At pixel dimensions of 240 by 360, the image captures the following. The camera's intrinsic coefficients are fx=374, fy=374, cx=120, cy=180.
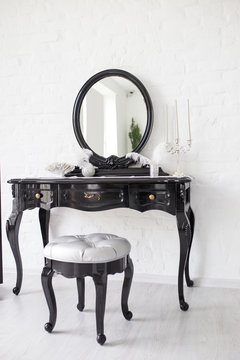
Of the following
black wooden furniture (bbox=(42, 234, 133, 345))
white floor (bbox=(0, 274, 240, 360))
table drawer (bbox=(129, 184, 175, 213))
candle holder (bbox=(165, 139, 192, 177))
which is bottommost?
white floor (bbox=(0, 274, 240, 360))

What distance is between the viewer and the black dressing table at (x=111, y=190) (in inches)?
92.6

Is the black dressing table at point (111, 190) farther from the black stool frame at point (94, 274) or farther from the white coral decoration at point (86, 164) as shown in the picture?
the black stool frame at point (94, 274)

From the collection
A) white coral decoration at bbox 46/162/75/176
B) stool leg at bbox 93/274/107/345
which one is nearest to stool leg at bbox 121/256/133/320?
stool leg at bbox 93/274/107/345

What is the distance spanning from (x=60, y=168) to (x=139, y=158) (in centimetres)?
60

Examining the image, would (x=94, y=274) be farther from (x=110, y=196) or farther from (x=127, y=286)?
(x=110, y=196)

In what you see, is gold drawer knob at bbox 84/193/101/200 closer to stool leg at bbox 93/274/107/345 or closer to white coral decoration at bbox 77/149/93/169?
white coral decoration at bbox 77/149/93/169

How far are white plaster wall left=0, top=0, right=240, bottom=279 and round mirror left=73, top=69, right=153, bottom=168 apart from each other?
3.5 inches

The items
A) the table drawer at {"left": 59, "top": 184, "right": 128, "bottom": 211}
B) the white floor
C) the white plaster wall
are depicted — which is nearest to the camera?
the white floor

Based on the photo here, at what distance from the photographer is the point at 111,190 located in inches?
96.5

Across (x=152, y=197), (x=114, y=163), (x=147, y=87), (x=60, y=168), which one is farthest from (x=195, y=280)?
(x=147, y=87)

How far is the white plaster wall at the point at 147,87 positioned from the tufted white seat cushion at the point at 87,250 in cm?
96

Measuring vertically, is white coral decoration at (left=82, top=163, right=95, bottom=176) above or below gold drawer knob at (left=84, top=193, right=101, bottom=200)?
above

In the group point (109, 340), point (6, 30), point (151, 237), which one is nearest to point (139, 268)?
point (151, 237)

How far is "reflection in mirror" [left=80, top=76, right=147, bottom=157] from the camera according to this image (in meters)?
2.86
